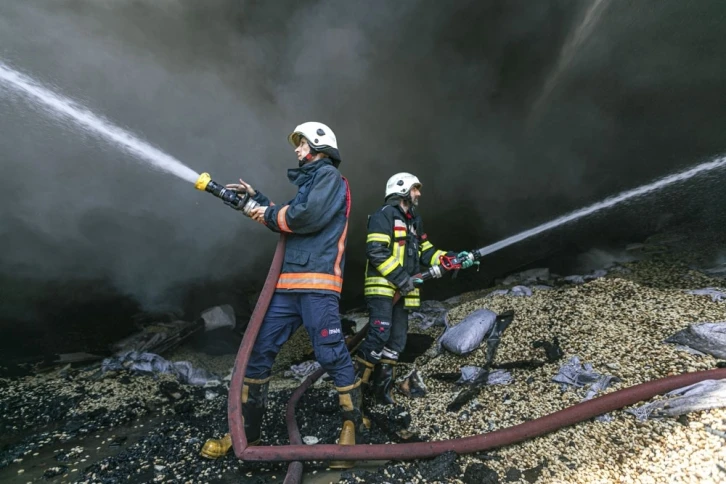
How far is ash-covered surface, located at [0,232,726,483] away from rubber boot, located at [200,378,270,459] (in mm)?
88

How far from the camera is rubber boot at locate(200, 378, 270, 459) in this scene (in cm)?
279

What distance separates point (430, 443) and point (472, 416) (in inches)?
30.8

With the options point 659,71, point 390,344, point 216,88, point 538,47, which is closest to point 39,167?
point 216,88

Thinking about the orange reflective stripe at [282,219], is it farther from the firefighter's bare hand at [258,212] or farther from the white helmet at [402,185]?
the white helmet at [402,185]

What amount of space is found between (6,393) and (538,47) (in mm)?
8295

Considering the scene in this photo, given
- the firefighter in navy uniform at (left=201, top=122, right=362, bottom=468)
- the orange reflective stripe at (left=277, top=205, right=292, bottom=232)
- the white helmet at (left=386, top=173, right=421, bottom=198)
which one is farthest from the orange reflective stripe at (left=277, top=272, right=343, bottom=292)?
the white helmet at (left=386, top=173, right=421, bottom=198)

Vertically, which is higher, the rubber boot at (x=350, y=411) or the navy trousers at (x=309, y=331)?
the navy trousers at (x=309, y=331)

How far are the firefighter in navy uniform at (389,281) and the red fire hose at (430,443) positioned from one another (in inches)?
44.7

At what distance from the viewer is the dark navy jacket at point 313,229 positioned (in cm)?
273

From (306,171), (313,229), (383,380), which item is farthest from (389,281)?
(306,171)

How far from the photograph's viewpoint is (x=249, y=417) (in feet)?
9.34

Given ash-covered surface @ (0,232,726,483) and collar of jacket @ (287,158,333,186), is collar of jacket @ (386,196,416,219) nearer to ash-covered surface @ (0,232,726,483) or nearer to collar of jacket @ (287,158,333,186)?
collar of jacket @ (287,158,333,186)

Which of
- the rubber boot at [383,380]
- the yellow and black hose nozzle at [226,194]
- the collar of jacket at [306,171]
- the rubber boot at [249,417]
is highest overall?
the collar of jacket at [306,171]

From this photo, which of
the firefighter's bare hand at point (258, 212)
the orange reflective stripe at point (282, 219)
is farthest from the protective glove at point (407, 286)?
the firefighter's bare hand at point (258, 212)
